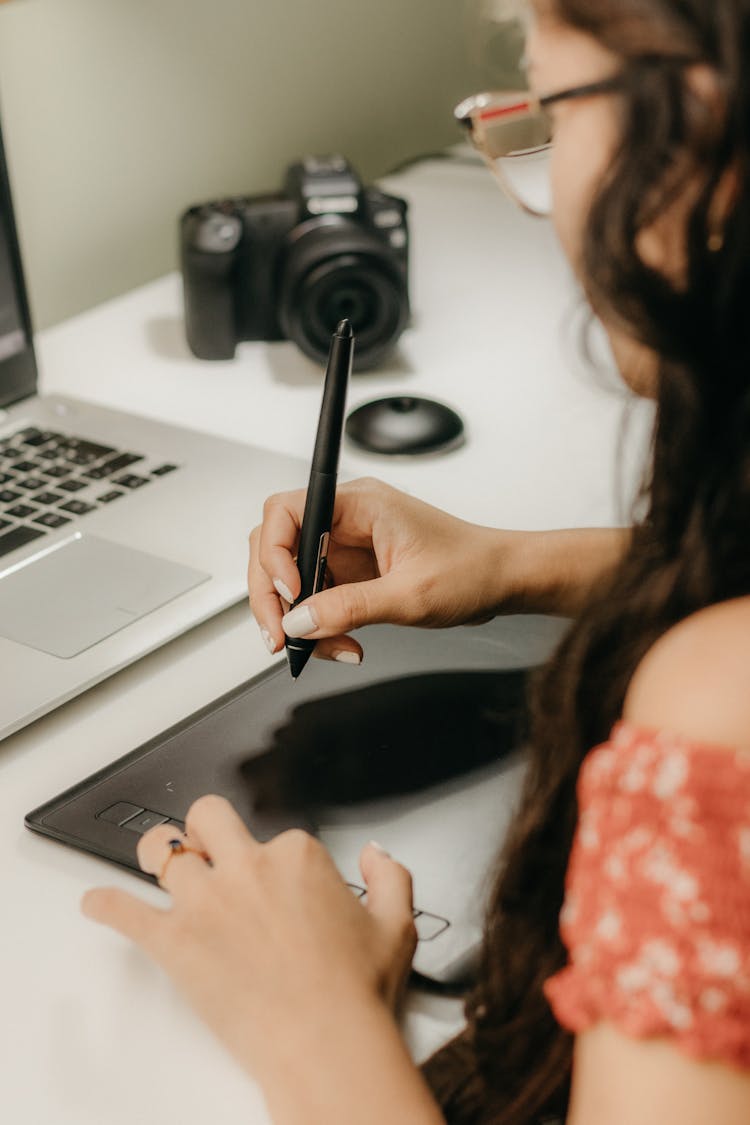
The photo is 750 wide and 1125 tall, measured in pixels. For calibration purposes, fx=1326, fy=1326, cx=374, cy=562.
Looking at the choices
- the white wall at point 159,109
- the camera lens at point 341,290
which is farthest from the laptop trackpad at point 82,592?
the white wall at point 159,109

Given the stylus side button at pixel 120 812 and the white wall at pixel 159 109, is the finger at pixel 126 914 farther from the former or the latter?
the white wall at pixel 159 109

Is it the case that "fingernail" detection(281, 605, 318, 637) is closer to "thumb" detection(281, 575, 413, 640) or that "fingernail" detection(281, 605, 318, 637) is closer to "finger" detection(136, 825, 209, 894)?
"thumb" detection(281, 575, 413, 640)

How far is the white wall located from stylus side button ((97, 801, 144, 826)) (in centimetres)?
79

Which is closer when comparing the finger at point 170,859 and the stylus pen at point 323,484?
the finger at point 170,859

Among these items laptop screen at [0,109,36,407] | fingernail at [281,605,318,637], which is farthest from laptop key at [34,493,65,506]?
fingernail at [281,605,318,637]

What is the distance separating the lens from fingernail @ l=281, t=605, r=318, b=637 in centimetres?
73

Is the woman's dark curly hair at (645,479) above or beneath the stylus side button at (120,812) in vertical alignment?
above

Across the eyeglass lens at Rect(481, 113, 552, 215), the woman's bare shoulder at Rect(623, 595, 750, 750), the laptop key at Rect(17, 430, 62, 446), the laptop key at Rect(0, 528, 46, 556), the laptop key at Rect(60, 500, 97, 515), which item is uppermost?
the eyeglass lens at Rect(481, 113, 552, 215)

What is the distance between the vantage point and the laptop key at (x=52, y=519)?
906mm

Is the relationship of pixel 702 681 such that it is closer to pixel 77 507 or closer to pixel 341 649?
pixel 341 649

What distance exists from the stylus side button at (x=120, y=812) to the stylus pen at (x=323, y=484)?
128 millimetres

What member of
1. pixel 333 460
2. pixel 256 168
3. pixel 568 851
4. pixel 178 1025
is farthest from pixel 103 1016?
pixel 256 168

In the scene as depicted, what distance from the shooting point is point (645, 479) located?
2.07ft

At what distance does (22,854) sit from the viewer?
0.66m
